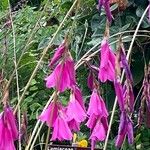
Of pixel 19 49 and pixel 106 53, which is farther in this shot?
pixel 19 49

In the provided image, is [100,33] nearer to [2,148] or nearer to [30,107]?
[30,107]

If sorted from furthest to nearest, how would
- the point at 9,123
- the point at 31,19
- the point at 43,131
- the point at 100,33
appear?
the point at 31,19, the point at 43,131, the point at 100,33, the point at 9,123

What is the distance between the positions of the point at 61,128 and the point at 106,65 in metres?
0.13

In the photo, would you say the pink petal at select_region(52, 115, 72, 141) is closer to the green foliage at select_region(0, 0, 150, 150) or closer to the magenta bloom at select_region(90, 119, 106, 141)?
the magenta bloom at select_region(90, 119, 106, 141)

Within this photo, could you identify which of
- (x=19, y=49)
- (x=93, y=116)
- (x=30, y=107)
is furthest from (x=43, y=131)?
(x=93, y=116)

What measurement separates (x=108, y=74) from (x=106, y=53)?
4 cm

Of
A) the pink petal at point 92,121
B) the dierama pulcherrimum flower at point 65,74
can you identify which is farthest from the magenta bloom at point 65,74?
Answer: the pink petal at point 92,121

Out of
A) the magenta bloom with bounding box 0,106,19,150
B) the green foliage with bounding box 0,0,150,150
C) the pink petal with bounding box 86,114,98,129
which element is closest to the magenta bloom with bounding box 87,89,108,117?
the pink petal with bounding box 86,114,98,129

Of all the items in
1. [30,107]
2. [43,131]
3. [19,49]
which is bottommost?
[43,131]

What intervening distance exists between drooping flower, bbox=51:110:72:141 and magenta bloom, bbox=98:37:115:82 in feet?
0.30

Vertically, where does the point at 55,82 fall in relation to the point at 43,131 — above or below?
above

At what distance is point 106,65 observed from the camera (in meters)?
0.87

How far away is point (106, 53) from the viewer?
2.84ft

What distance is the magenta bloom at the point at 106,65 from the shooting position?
2.82ft
